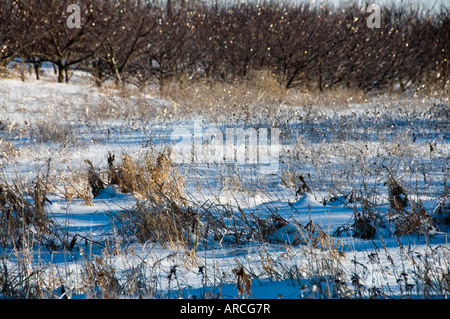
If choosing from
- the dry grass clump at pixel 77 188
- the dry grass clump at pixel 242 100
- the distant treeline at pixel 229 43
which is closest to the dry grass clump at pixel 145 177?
the dry grass clump at pixel 77 188

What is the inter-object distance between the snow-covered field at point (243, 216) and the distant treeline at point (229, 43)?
7.12 meters

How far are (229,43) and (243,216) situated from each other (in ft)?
47.4

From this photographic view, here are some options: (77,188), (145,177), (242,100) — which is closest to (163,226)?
(145,177)

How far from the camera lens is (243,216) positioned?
9.54 feet

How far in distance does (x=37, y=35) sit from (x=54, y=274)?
43.6 ft

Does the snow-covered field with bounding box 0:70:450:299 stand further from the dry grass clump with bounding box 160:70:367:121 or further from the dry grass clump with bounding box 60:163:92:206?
the dry grass clump with bounding box 160:70:367:121

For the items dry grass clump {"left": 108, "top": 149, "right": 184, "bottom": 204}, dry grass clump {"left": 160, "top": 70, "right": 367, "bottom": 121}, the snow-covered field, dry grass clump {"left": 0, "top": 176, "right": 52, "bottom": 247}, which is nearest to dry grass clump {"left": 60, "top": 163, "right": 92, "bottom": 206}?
the snow-covered field

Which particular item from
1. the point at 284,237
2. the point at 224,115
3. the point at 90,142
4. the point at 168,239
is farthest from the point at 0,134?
the point at 284,237

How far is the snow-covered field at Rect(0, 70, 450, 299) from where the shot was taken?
1994 millimetres

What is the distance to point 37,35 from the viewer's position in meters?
13.1

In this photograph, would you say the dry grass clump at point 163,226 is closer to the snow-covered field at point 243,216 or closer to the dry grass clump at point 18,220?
the snow-covered field at point 243,216

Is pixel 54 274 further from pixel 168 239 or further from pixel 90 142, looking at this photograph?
pixel 90 142

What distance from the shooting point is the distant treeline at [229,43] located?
13.7 m

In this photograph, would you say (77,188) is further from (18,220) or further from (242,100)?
(242,100)
